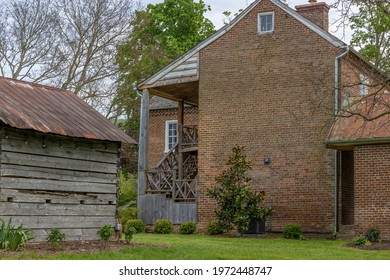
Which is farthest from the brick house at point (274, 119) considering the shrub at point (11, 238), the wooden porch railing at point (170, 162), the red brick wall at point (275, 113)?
the shrub at point (11, 238)

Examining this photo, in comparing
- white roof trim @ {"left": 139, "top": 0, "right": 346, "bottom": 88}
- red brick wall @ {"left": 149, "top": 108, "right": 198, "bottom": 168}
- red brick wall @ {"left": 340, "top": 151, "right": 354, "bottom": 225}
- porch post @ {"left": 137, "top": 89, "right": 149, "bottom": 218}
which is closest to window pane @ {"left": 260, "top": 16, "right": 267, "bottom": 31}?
white roof trim @ {"left": 139, "top": 0, "right": 346, "bottom": 88}

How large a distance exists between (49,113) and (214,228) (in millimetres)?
8341

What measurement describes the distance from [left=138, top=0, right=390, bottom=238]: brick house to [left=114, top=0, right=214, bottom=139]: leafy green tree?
12.6 metres

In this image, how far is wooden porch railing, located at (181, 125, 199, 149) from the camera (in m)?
28.9

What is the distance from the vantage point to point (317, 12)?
28125mm

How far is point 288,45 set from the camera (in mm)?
25969

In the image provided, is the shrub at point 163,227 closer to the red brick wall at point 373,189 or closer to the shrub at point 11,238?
the red brick wall at point 373,189

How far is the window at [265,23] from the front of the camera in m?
26.4

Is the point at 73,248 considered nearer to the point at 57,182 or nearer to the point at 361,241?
the point at 57,182

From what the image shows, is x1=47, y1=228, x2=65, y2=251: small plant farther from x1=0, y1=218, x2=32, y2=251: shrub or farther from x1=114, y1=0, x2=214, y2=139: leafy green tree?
x1=114, y1=0, x2=214, y2=139: leafy green tree

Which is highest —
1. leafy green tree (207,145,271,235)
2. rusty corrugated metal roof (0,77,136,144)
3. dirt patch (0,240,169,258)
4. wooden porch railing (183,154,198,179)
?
rusty corrugated metal roof (0,77,136,144)

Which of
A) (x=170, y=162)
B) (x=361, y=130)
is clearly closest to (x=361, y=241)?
(x=361, y=130)

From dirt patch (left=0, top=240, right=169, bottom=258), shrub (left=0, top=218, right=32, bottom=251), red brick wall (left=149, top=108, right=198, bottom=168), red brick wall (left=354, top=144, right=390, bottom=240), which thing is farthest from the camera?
red brick wall (left=149, top=108, right=198, bottom=168)

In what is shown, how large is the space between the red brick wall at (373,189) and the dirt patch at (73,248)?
704 centimetres
